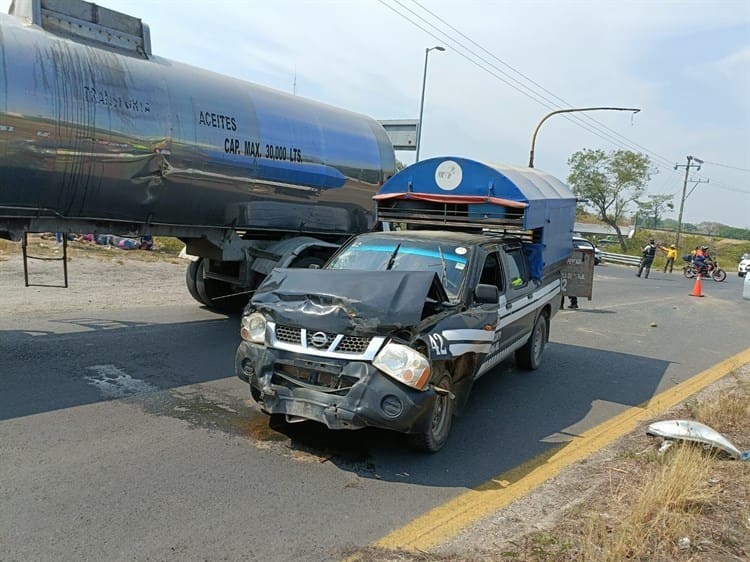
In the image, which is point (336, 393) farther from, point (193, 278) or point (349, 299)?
point (193, 278)

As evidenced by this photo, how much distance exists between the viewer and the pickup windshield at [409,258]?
6.32 meters

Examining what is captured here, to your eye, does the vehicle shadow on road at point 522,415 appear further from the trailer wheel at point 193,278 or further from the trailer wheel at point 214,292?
the trailer wheel at point 193,278

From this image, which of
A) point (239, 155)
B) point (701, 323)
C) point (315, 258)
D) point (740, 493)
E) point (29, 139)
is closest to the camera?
point (740, 493)

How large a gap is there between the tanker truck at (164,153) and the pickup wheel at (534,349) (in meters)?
3.65

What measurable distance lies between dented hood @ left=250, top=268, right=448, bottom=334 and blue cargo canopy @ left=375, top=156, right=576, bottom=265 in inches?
112

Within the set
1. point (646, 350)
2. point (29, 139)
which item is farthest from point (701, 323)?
point (29, 139)

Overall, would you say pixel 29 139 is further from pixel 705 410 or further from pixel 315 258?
pixel 705 410

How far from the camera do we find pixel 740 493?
432 centimetres

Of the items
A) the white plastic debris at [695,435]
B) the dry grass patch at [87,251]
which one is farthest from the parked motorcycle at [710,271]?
the white plastic debris at [695,435]

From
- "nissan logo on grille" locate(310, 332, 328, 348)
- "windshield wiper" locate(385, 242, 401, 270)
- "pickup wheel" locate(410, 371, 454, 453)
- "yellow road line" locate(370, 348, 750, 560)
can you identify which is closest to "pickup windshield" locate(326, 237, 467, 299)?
"windshield wiper" locate(385, 242, 401, 270)

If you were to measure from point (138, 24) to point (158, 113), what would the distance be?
1355mm

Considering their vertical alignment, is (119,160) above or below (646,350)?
above

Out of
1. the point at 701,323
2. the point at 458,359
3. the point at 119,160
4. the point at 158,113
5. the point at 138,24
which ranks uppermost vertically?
the point at 138,24

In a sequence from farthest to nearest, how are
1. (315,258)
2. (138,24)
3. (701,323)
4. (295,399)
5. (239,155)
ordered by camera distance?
(701,323) < (315,258) < (239,155) < (138,24) < (295,399)
